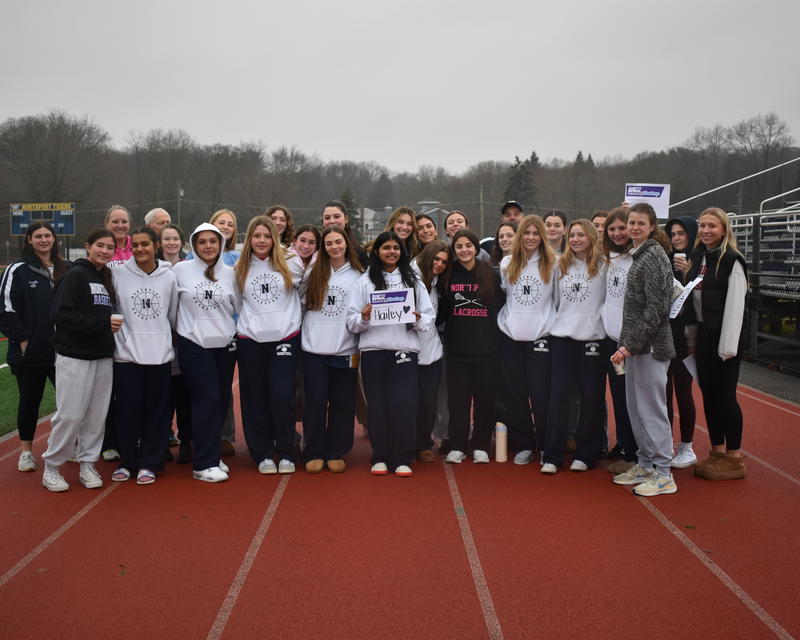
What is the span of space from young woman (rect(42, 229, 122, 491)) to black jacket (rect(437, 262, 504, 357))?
259 centimetres

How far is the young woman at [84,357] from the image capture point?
16.4 ft

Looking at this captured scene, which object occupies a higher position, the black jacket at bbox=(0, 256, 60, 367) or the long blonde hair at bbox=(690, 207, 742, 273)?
the long blonde hair at bbox=(690, 207, 742, 273)

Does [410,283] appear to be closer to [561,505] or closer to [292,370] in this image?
[292,370]

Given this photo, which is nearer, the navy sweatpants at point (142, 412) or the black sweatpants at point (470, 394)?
the navy sweatpants at point (142, 412)

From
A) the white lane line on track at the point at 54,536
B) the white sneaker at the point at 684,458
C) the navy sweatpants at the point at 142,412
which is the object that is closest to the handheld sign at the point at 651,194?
the white sneaker at the point at 684,458

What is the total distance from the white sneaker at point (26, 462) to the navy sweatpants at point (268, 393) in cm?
174

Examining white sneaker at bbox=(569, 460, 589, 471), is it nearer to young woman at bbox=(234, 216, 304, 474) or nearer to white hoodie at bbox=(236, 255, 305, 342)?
young woman at bbox=(234, 216, 304, 474)

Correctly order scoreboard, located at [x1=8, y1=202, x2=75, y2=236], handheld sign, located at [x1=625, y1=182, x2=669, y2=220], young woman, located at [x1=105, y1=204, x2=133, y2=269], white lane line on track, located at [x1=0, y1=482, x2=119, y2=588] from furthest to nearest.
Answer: scoreboard, located at [x1=8, y1=202, x2=75, y2=236], handheld sign, located at [x1=625, y1=182, x2=669, y2=220], young woman, located at [x1=105, y1=204, x2=133, y2=269], white lane line on track, located at [x1=0, y1=482, x2=119, y2=588]

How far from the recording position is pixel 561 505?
16.0 ft

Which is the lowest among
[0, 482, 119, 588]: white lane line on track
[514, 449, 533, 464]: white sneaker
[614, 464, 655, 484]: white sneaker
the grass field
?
the grass field

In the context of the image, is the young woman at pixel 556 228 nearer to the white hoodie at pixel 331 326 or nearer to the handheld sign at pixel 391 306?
the handheld sign at pixel 391 306

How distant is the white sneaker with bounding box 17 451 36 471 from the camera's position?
5.64 meters

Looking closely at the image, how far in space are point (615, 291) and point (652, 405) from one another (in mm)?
888

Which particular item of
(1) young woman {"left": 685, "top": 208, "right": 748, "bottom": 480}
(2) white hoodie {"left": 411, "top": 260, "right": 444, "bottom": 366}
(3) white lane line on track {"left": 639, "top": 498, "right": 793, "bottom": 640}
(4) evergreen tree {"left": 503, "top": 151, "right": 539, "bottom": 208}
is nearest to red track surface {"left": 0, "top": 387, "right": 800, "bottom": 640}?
(3) white lane line on track {"left": 639, "top": 498, "right": 793, "bottom": 640}
